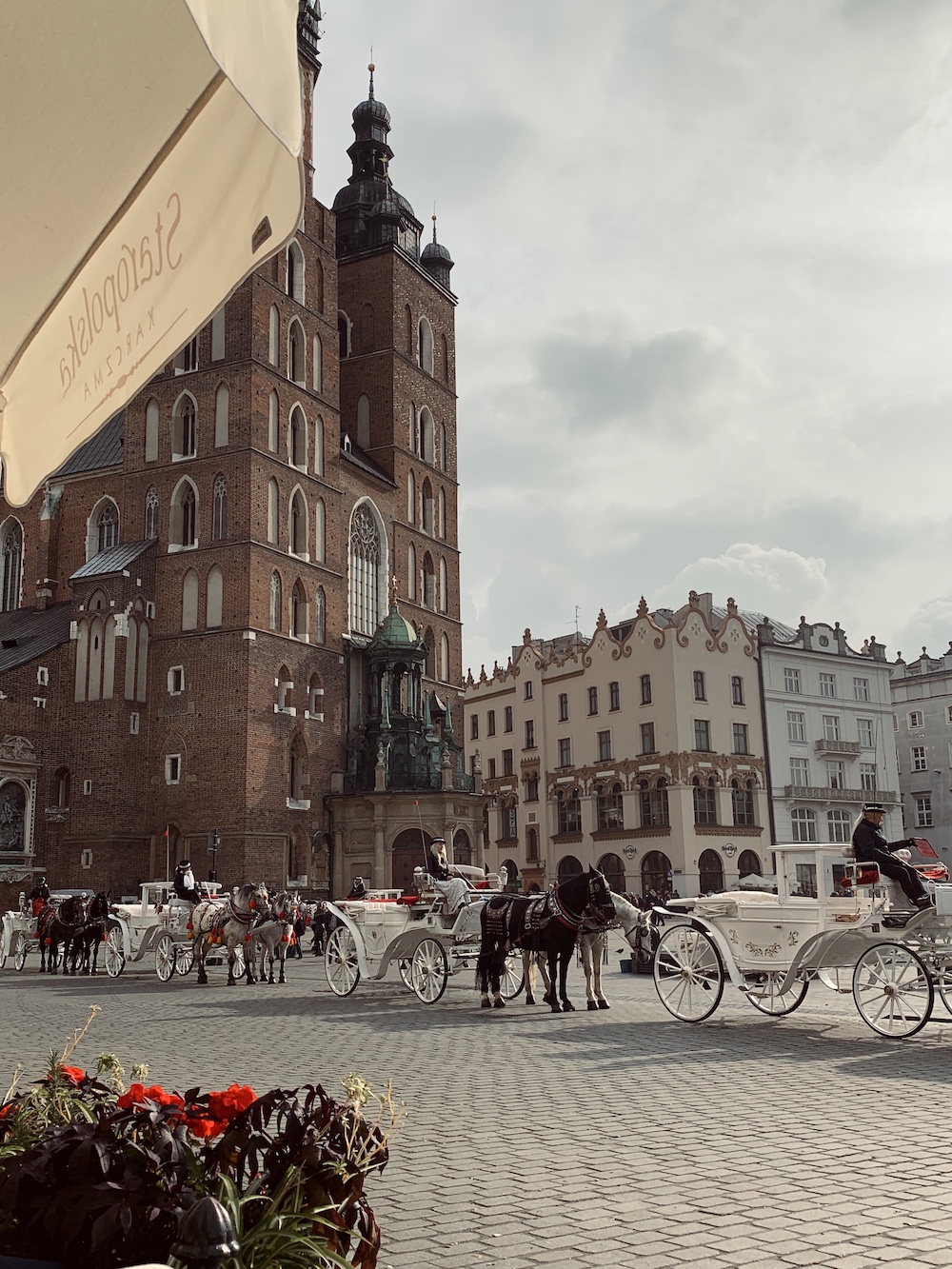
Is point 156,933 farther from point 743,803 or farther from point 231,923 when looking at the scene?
point 743,803

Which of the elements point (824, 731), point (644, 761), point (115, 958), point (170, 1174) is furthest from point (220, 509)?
point (170, 1174)

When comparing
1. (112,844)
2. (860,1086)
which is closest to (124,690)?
(112,844)

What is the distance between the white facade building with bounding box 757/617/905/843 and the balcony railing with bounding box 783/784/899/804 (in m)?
0.04

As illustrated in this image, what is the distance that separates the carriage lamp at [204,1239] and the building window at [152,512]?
39.4 meters

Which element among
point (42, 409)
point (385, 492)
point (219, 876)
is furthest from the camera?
point (385, 492)

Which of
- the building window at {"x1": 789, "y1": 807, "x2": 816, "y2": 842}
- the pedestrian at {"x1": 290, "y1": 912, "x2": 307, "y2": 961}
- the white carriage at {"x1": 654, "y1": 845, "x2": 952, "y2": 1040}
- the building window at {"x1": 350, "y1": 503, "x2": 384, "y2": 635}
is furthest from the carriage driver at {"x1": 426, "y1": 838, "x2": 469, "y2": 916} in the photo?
the building window at {"x1": 789, "y1": 807, "x2": 816, "y2": 842}

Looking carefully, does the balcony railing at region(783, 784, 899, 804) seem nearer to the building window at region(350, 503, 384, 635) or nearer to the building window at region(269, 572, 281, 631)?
the building window at region(350, 503, 384, 635)

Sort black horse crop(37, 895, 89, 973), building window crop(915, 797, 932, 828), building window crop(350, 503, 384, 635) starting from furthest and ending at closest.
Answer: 1. building window crop(915, 797, 932, 828)
2. building window crop(350, 503, 384, 635)
3. black horse crop(37, 895, 89, 973)

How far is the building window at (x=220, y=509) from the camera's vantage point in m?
38.9

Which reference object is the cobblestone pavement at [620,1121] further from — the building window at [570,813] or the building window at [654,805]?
the building window at [570,813]

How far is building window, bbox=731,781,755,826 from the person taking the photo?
52.8 meters

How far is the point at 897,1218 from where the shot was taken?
5.21 meters

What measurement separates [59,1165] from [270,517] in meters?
37.0

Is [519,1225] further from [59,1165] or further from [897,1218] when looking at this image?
[59,1165]
